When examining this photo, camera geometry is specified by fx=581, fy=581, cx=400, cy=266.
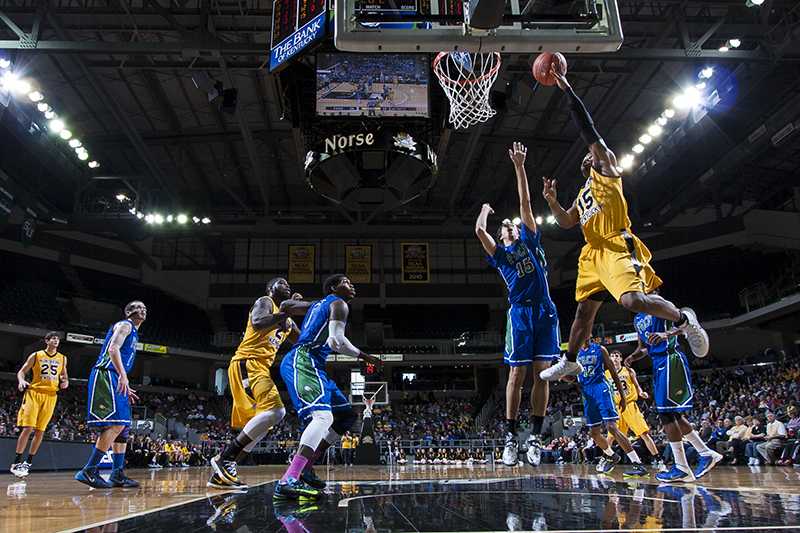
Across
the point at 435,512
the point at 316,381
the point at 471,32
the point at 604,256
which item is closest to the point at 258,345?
the point at 316,381

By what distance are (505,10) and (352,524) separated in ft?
12.3

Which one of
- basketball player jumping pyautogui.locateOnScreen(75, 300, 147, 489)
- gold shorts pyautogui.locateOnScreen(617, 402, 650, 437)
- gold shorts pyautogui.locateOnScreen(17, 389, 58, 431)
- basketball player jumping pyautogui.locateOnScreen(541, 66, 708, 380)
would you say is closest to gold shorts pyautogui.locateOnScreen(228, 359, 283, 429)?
basketball player jumping pyautogui.locateOnScreen(75, 300, 147, 489)

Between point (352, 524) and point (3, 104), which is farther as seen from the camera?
point (3, 104)

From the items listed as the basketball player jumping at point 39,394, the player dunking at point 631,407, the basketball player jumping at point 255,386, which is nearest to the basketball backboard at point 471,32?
the basketball player jumping at point 255,386

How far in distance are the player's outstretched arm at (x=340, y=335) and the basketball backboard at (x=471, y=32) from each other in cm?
205

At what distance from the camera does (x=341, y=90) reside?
392 inches

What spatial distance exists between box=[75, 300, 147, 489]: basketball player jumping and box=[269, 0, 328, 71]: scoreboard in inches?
167

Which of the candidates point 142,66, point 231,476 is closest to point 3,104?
point 142,66

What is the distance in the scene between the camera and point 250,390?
575cm

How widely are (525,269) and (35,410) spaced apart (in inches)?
299

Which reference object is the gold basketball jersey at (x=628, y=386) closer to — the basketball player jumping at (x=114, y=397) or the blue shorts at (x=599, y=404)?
the blue shorts at (x=599, y=404)

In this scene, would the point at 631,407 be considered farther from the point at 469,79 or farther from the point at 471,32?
the point at 471,32

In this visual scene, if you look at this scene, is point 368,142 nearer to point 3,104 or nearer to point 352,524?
point 352,524

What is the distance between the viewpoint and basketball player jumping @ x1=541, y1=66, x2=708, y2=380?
415 cm
